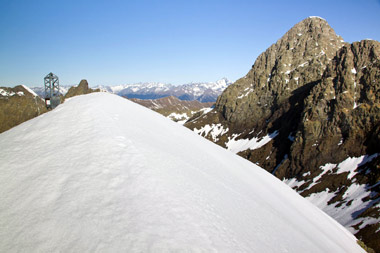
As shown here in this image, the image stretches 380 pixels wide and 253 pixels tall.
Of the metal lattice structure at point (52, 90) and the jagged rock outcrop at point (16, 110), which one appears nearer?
the metal lattice structure at point (52, 90)

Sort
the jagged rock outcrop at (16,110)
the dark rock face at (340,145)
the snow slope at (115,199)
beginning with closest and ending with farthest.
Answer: the snow slope at (115,199)
the dark rock face at (340,145)
the jagged rock outcrop at (16,110)

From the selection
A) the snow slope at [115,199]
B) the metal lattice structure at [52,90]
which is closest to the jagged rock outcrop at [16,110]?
Result: the metal lattice structure at [52,90]

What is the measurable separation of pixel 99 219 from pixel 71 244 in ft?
2.65

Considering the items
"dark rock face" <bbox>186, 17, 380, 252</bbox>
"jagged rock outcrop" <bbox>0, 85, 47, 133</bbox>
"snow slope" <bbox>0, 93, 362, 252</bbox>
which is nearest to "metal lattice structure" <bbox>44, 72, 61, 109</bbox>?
"snow slope" <bbox>0, 93, 362, 252</bbox>

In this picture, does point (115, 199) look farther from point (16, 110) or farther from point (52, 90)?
point (16, 110)

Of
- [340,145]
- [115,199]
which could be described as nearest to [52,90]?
[115,199]

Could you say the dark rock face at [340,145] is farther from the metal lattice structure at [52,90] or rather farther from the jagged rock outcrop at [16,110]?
the jagged rock outcrop at [16,110]

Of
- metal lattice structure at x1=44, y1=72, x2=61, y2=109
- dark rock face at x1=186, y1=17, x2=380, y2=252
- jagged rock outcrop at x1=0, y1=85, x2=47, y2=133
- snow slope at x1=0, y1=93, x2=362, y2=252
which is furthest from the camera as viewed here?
jagged rock outcrop at x1=0, y1=85, x2=47, y2=133

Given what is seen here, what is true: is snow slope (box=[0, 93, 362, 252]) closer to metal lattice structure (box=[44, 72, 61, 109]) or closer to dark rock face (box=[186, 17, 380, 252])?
metal lattice structure (box=[44, 72, 61, 109])

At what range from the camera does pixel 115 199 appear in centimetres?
633

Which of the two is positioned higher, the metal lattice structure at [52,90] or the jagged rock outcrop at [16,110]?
the metal lattice structure at [52,90]

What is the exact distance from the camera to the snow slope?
210 inches

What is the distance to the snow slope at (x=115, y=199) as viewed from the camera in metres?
5.34

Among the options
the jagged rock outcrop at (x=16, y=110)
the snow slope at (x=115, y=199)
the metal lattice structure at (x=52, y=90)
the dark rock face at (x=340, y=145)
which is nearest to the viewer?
the snow slope at (x=115, y=199)
